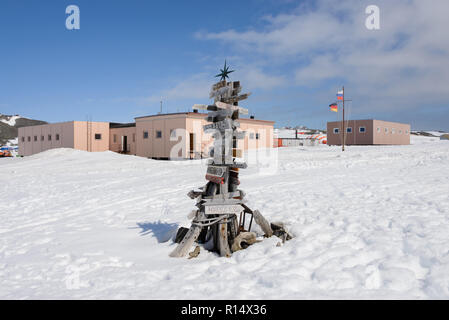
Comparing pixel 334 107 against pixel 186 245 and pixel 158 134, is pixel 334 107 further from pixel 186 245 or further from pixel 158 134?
pixel 186 245

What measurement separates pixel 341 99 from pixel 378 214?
25.8 metres

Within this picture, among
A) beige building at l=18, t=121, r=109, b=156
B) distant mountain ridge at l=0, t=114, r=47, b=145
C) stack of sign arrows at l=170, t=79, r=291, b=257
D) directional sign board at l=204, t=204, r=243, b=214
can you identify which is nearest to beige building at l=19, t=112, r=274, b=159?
beige building at l=18, t=121, r=109, b=156

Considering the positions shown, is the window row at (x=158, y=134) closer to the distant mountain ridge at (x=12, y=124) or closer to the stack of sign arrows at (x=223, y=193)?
the stack of sign arrows at (x=223, y=193)

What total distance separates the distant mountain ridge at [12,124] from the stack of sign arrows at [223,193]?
14111 cm

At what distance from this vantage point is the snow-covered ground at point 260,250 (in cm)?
406

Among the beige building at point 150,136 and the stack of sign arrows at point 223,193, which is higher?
the beige building at point 150,136

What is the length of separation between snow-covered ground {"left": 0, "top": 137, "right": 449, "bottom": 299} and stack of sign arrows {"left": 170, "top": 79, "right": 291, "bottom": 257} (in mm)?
303

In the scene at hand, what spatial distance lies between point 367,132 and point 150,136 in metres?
29.5

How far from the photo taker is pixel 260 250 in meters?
5.41

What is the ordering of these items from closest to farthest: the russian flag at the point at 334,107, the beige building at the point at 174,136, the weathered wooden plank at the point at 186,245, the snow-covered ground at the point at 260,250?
the snow-covered ground at the point at 260,250 < the weathered wooden plank at the point at 186,245 < the beige building at the point at 174,136 < the russian flag at the point at 334,107

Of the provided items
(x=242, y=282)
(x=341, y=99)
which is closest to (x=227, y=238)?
(x=242, y=282)

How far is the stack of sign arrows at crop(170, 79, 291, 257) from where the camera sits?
18.5 ft

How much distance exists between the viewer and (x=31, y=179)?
58.0 ft

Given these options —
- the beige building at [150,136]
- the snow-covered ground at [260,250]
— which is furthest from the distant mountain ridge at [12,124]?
the snow-covered ground at [260,250]
